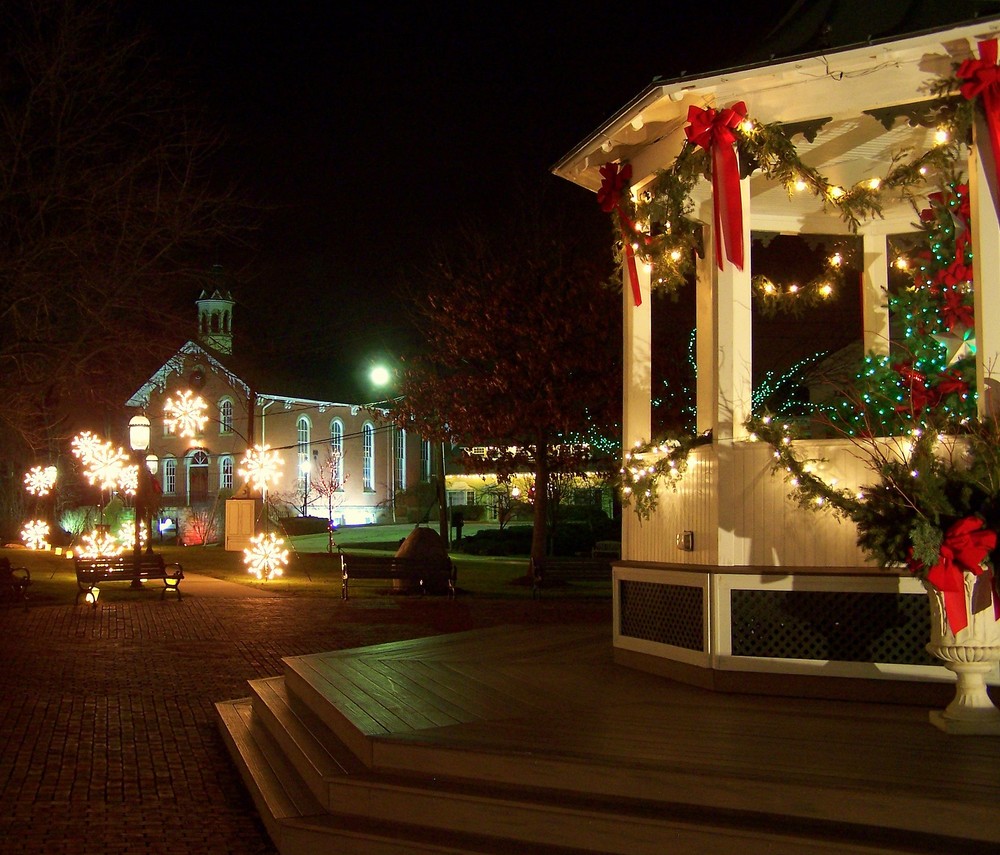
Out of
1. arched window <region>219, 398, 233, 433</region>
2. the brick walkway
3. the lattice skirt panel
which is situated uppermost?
arched window <region>219, 398, 233, 433</region>

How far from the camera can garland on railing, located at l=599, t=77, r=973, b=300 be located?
8.02 meters

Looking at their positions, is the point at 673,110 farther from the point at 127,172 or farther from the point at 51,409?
the point at 51,409

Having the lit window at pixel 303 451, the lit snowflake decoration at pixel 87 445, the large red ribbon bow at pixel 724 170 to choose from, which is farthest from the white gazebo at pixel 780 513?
the lit window at pixel 303 451

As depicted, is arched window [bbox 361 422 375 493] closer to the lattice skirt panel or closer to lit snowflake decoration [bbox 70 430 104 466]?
lit snowflake decoration [bbox 70 430 104 466]

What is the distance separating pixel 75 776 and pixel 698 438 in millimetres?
5229

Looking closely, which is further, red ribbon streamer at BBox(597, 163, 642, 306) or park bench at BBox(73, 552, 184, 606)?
park bench at BBox(73, 552, 184, 606)

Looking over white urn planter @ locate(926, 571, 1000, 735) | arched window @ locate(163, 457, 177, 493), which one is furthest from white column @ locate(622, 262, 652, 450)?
arched window @ locate(163, 457, 177, 493)

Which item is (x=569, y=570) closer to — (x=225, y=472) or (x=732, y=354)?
(x=732, y=354)

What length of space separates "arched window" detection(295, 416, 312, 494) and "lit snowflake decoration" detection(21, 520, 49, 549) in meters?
19.4

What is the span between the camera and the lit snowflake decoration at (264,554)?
26891mm

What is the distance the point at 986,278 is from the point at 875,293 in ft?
10.6

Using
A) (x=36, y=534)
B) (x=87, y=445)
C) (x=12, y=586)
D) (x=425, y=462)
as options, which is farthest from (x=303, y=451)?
(x=12, y=586)

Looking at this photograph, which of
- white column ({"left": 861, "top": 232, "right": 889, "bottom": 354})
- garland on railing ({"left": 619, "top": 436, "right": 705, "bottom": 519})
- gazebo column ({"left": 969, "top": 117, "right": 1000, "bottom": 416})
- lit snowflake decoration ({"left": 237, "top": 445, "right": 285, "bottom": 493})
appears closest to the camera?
gazebo column ({"left": 969, "top": 117, "right": 1000, "bottom": 416})

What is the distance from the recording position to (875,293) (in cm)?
1062
